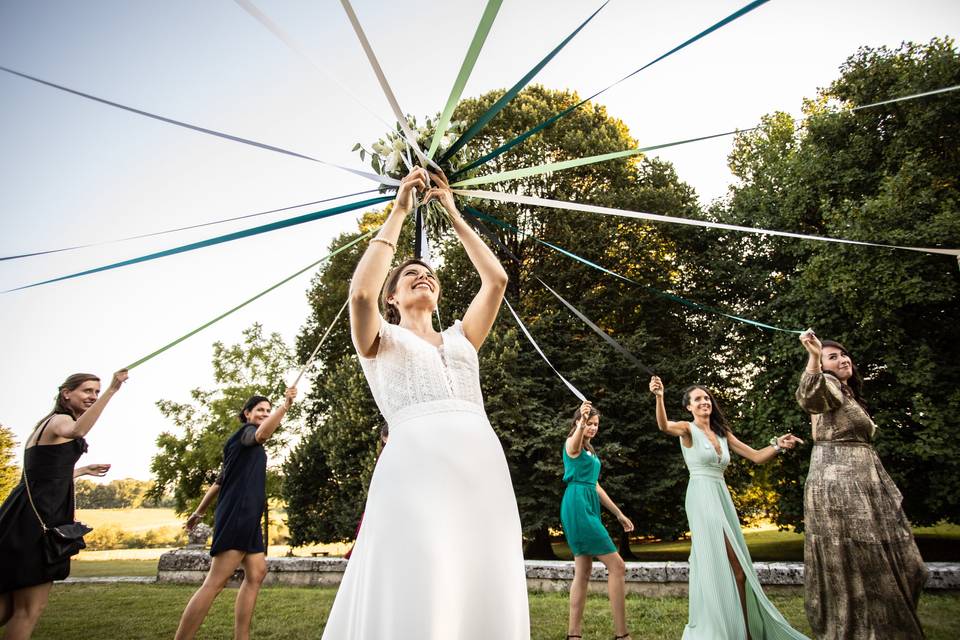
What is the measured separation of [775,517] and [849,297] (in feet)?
19.2

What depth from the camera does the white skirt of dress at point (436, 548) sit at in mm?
1751

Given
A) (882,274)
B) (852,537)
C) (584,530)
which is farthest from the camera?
(882,274)

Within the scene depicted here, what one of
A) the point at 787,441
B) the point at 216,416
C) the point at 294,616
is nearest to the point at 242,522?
the point at 294,616

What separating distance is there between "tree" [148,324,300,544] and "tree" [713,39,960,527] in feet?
52.2

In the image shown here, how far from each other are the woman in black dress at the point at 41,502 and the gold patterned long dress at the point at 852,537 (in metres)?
5.00

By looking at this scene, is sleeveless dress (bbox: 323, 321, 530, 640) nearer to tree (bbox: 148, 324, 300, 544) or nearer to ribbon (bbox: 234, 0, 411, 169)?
ribbon (bbox: 234, 0, 411, 169)

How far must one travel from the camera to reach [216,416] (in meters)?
20.3

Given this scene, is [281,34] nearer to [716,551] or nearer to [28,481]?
[28,481]

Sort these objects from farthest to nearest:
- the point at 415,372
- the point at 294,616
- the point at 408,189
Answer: the point at 294,616
the point at 408,189
the point at 415,372

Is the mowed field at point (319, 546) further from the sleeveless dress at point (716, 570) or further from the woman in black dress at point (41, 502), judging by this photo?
the woman in black dress at point (41, 502)

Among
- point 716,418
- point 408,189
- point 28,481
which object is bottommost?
point 28,481

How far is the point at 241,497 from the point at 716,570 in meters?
4.19

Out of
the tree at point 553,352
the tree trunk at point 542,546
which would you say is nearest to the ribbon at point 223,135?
the tree at point 553,352

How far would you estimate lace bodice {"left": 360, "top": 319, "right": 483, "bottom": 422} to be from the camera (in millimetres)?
2129
